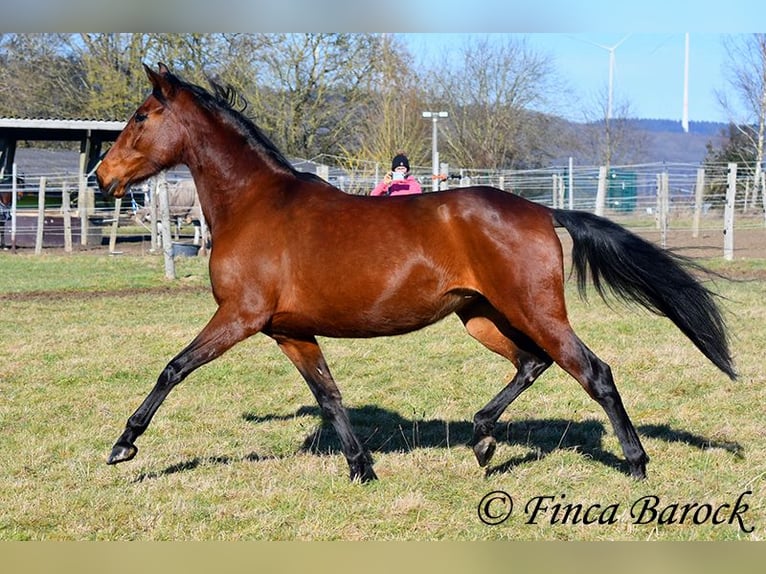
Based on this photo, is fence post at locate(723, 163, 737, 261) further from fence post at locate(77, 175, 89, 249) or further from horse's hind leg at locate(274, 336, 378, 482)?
fence post at locate(77, 175, 89, 249)

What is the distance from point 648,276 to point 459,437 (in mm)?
1742

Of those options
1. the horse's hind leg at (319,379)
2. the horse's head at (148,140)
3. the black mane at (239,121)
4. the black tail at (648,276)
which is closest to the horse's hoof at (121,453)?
the horse's hind leg at (319,379)

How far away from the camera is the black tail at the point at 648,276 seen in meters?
5.31

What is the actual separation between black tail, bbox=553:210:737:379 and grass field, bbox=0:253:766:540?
1.81ft

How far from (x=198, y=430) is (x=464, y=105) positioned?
29337 millimetres

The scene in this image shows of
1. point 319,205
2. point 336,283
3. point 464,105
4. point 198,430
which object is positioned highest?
point 464,105

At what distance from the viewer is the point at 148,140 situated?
5.68m

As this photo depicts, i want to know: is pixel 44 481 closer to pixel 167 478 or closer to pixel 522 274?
pixel 167 478

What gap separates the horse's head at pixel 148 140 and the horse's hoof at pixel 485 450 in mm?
2626

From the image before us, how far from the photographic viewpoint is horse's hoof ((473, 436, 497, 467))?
5254 millimetres

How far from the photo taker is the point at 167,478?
5.17 meters

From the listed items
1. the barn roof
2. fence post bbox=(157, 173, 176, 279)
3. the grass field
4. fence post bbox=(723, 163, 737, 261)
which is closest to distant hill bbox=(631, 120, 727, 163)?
the barn roof

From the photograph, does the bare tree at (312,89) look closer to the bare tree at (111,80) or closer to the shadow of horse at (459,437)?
the bare tree at (111,80)

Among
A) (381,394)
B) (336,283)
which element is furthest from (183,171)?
(336,283)
